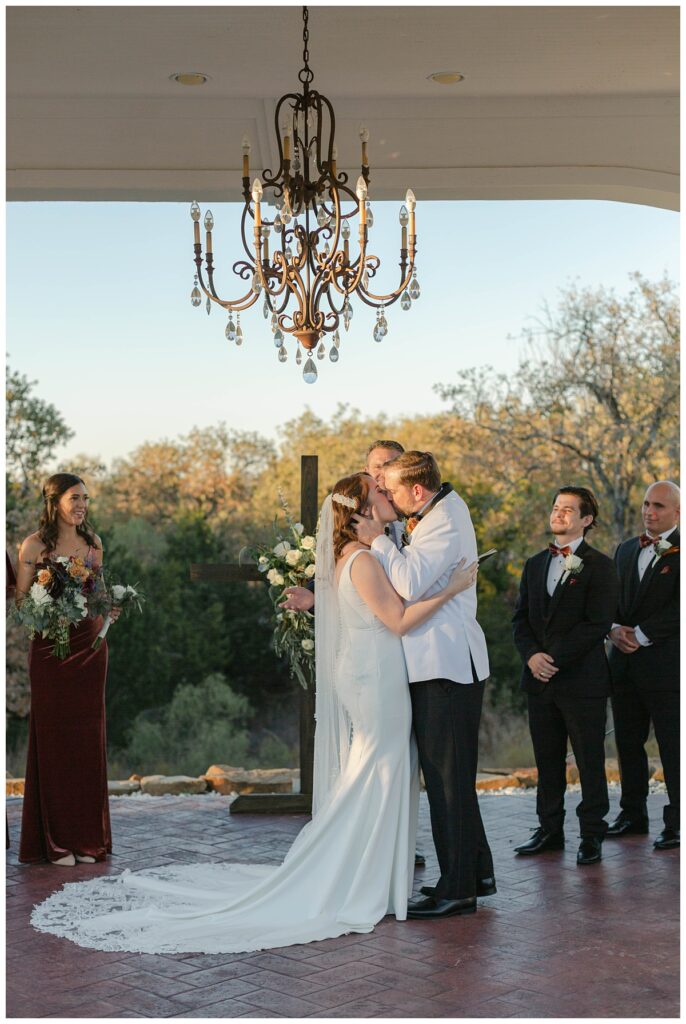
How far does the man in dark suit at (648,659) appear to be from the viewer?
6344 millimetres

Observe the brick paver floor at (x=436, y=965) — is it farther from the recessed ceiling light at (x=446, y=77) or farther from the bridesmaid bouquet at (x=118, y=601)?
the recessed ceiling light at (x=446, y=77)

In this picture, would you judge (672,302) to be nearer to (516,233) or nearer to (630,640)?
(516,233)

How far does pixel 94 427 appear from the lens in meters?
14.8

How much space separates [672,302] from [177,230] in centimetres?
596

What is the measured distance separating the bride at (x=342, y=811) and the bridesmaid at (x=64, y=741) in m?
0.68

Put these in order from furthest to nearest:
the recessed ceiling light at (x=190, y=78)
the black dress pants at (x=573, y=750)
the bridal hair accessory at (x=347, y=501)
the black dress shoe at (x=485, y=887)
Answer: the recessed ceiling light at (x=190, y=78)
the black dress pants at (x=573, y=750)
the black dress shoe at (x=485, y=887)
the bridal hair accessory at (x=347, y=501)

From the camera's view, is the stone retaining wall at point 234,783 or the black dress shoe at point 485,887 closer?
the black dress shoe at point 485,887

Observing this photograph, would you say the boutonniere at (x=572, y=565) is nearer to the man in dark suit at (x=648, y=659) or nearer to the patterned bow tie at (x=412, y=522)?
the man in dark suit at (x=648, y=659)

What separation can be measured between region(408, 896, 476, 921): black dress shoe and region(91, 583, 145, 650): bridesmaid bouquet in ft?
6.93

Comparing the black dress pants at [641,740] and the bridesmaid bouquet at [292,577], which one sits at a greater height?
the bridesmaid bouquet at [292,577]

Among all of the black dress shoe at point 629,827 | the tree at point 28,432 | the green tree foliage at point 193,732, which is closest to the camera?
the black dress shoe at point 629,827

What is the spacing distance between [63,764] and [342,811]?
1714 millimetres

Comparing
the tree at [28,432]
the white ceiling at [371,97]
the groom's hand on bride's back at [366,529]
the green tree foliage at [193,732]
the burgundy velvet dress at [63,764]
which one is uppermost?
the white ceiling at [371,97]

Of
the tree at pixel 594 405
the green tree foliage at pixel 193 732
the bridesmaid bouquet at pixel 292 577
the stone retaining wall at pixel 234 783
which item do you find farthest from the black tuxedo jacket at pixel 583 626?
the green tree foliage at pixel 193 732
